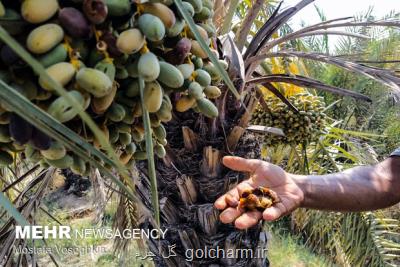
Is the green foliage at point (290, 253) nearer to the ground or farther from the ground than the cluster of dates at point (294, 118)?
nearer to the ground

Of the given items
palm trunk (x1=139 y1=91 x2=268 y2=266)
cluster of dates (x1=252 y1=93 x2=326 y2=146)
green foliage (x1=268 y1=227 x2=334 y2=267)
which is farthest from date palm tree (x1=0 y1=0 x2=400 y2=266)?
green foliage (x1=268 y1=227 x2=334 y2=267)

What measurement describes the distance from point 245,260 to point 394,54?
5.78m

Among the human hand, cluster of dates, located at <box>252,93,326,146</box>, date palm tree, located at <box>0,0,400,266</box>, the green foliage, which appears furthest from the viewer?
the green foliage

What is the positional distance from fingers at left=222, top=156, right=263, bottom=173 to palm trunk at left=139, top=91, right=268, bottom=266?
0.14 m

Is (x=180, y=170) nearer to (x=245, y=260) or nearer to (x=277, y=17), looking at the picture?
(x=245, y=260)

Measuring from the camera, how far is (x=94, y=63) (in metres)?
0.58

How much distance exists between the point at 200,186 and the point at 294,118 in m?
0.86

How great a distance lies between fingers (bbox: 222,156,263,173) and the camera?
160 centimetres

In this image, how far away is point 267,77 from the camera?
185 cm

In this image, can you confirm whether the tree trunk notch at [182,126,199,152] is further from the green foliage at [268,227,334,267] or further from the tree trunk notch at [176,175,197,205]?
the green foliage at [268,227,334,267]

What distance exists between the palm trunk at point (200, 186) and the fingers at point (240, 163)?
14cm

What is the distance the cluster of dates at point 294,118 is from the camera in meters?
2.42

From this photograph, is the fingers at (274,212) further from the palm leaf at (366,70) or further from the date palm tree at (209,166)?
the palm leaf at (366,70)

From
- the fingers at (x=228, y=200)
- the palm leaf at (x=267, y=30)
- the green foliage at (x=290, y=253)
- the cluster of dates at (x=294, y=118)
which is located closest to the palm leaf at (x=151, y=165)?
the fingers at (x=228, y=200)
